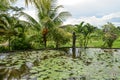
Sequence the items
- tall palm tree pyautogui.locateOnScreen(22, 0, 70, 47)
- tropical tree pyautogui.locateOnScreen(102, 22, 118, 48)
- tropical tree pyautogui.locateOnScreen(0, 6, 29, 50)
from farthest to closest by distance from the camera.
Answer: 1. tropical tree pyautogui.locateOnScreen(102, 22, 118, 48)
2. tall palm tree pyautogui.locateOnScreen(22, 0, 70, 47)
3. tropical tree pyautogui.locateOnScreen(0, 6, 29, 50)

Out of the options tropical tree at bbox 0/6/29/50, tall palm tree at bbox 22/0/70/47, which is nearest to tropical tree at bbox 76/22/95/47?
tall palm tree at bbox 22/0/70/47

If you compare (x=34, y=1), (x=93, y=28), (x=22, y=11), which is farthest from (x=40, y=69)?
(x=93, y=28)

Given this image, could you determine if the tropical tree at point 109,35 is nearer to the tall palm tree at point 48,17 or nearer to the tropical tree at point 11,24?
the tall palm tree at point 48,17

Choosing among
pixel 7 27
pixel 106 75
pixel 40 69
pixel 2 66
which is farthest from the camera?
pixel 7 27

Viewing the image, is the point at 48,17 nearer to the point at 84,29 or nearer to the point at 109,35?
the point at 84,29

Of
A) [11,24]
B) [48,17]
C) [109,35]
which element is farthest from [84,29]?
[11,24]

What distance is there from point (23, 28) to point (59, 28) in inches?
82.7

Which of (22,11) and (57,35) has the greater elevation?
(22,11)

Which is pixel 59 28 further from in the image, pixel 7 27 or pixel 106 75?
pixel 106 75

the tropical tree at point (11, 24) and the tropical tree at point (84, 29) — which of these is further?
the tropical tree at point (84, 29)

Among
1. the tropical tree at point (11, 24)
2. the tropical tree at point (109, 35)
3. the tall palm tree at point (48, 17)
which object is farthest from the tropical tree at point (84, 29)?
the tropical tree at point (11, 24)

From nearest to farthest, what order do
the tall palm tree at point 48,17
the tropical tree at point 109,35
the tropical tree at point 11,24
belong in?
1. the tropical tree at point 11,24
2. the tall palm tree at point 48,17
3. the tropical tree at point 109,35

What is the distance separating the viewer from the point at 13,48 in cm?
1338

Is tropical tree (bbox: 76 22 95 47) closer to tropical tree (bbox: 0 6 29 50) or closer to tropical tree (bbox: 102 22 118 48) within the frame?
tropical tree (bbox: 102 22 118 48)
